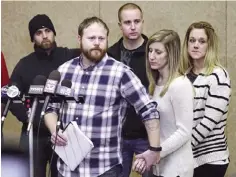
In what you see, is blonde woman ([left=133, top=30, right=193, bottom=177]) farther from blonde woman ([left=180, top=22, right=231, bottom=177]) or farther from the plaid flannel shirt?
blonde woman ([left=180, top=22, right=231, bottom=177])

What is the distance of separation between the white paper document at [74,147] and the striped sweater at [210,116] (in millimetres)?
719

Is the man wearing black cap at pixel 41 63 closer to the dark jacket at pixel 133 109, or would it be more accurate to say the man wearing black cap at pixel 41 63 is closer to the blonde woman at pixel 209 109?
the dark jacket at pixel 133 109

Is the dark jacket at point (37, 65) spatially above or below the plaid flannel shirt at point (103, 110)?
above

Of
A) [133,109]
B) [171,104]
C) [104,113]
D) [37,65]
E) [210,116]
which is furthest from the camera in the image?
[37,65]

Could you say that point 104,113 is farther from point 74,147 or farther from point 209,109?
point 209,109

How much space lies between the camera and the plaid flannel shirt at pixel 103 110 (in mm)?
2768

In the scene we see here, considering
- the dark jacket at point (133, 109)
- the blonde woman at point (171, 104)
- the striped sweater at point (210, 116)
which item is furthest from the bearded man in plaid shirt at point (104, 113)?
the dark jacket at point (133, 109)

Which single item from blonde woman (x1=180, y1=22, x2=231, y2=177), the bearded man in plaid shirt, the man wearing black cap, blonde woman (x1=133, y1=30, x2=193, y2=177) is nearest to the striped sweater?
blonde woman (x1=180, y1=22, x2=231, y2=177)

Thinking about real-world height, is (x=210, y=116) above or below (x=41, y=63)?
below

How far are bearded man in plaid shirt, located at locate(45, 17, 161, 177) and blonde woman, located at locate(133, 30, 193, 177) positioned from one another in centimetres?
11

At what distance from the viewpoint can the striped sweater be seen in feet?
10.5

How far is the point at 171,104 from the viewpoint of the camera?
293 cm

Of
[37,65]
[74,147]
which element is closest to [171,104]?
[74,147]

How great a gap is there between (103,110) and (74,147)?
22 centimetres
